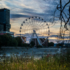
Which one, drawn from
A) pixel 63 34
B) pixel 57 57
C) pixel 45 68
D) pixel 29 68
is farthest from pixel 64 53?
pixel 29 68

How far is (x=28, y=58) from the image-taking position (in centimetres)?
484

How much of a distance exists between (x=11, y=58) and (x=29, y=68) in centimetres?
124

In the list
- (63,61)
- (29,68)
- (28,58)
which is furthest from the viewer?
(63,61)

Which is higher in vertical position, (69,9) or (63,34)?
(69,9)

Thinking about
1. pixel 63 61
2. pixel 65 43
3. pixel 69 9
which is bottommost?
pixel 63 61

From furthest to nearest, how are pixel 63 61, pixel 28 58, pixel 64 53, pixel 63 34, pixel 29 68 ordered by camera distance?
pixel 63 34 < pixel 64 53 < pixel 63 61 < pixel 28 58 < pixel 29 68

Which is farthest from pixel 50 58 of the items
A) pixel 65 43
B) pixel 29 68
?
pixel 65 43

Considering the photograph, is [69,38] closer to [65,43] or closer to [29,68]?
[65,43]

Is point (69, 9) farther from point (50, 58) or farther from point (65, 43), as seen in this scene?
point (50, 58)

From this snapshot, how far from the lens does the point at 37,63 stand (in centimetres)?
477

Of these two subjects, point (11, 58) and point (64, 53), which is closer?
point (11, 58)

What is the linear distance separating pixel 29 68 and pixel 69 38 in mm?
2793

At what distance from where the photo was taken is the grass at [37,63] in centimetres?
422

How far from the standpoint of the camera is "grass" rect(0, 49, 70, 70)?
4215mm
